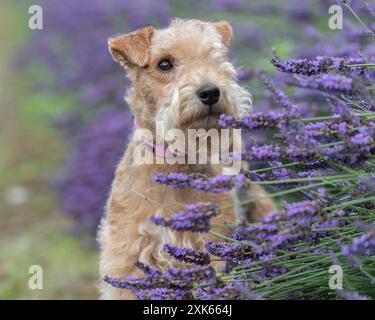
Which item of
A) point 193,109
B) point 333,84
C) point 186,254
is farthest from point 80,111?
point 333,84

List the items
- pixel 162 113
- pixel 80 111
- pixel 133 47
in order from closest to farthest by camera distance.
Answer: pixel 162 113 < pixel 133 47 < pixel 80 111

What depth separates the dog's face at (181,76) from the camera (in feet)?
11.0

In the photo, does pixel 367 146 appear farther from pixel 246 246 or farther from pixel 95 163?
pixel 95 163

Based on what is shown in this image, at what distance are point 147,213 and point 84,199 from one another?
97.9 inches

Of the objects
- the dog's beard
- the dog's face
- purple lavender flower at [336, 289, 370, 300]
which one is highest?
the dog's face

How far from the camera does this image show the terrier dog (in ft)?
11.1

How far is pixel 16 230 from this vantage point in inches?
245

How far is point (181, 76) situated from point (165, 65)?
0.17 m

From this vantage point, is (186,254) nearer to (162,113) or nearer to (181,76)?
(162,113)

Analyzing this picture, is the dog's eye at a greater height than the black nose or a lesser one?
greater

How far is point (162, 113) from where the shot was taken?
11.4 feet

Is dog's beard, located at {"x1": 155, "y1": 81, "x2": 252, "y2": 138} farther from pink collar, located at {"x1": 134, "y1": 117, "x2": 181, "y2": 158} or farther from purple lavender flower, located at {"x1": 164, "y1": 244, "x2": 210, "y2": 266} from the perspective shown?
purple lavender flower, located at {"x1": 164, "y1": 244, "x2": 210, "y2": 266}

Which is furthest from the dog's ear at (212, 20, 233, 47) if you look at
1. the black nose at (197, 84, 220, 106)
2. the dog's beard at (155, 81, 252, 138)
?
the black nose at (197, 84, 220, 106)
